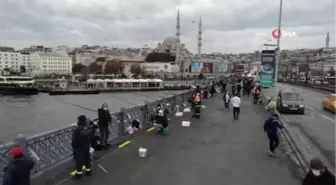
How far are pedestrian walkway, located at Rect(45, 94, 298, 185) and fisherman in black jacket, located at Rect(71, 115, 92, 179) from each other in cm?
34

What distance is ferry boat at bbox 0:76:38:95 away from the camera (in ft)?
272

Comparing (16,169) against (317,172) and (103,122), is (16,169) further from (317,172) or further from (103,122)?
(103,122)

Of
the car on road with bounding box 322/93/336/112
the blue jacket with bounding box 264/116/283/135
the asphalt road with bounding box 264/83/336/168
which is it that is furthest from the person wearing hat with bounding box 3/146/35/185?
the car on road with bounding box 322/93/336/112

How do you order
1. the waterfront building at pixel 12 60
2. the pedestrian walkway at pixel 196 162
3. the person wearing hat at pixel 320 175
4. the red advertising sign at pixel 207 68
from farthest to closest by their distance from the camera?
the waterfront building at pixel 12 60, the red advertising sign at pixel 207 68, the pedestrian walkway at pixel 196 162, the person wearing hat at pixel 320 175

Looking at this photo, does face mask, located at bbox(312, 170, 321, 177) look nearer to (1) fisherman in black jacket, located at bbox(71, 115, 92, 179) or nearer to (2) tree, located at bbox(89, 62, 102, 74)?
(1) fisherman in black jacket, located at bbox(71, 115, 92, 179)

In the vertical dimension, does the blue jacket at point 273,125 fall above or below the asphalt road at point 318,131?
above

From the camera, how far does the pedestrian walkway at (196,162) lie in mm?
7930

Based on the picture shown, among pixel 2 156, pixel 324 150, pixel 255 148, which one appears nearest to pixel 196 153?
pixel 255 148

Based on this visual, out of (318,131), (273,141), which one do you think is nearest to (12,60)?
(318,131)

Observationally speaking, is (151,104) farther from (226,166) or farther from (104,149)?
(226,166)

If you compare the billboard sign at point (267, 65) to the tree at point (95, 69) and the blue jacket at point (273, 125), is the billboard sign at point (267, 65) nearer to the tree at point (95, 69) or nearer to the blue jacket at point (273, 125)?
the blue jacket at point (273, 125)

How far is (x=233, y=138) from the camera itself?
43.2 ft

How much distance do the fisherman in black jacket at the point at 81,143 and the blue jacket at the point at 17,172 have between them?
2.01 meters

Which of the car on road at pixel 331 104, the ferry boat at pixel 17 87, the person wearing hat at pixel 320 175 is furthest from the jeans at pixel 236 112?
the ferry boat at pixel 17 87
